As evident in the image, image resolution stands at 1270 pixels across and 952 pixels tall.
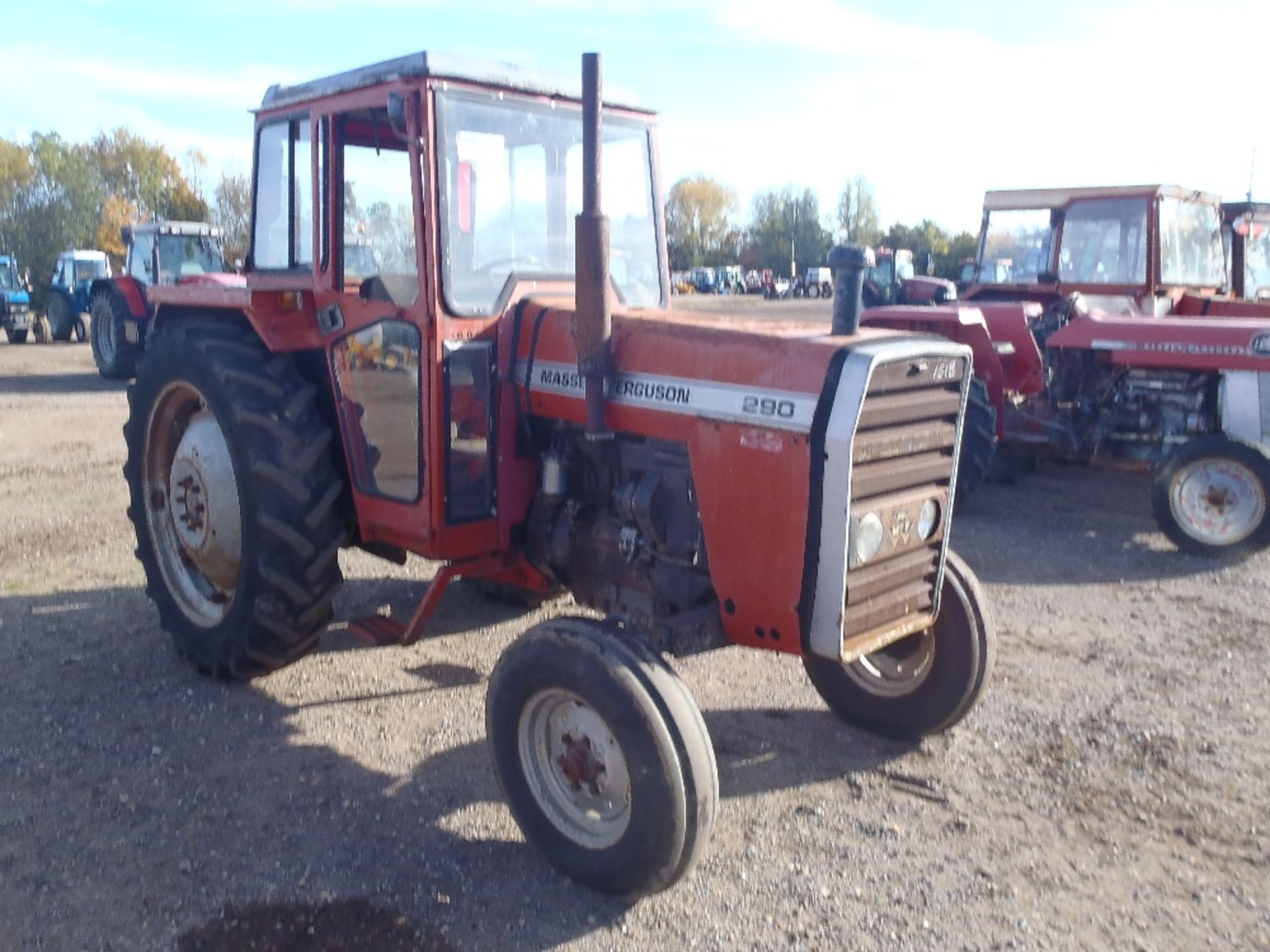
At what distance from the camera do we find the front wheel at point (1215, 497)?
6.31 m

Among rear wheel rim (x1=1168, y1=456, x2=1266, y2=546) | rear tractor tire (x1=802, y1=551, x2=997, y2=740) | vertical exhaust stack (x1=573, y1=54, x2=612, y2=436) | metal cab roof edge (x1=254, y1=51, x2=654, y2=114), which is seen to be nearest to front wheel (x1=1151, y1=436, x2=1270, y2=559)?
rear wheel rim (x1=1168, y1=456, x2=1266, y2=546)

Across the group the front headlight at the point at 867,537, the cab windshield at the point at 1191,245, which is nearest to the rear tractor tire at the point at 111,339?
the cab windshield at the point at 1191,245

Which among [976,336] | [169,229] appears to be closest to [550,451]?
[976,336]

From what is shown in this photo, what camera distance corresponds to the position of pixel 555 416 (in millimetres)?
3654

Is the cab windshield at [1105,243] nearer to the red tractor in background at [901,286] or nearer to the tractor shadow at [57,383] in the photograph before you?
the red tractor in background at [901,286]

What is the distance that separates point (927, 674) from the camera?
12.4ft

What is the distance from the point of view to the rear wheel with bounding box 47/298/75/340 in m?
21.0

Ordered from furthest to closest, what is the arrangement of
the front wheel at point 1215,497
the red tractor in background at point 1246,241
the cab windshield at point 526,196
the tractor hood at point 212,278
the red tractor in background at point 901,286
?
1. the red tractor in background at point 901,286
2. the tractor hood at point 212,278
3. the red tractor in background at point 1246,241
4. the front wheel at point 1215,497
5. the cab windshield at point 526,196

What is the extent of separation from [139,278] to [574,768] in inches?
596

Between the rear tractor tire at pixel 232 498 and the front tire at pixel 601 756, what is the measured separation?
1196 mm

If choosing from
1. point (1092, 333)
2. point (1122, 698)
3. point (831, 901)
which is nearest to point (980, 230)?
point (1092, 333)

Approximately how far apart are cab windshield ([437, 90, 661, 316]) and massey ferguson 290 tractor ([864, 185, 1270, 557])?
365cm

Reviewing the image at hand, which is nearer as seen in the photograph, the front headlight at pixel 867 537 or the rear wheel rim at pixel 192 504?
the front headlight at pixel 867 537

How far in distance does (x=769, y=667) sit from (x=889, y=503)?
5.54ft
